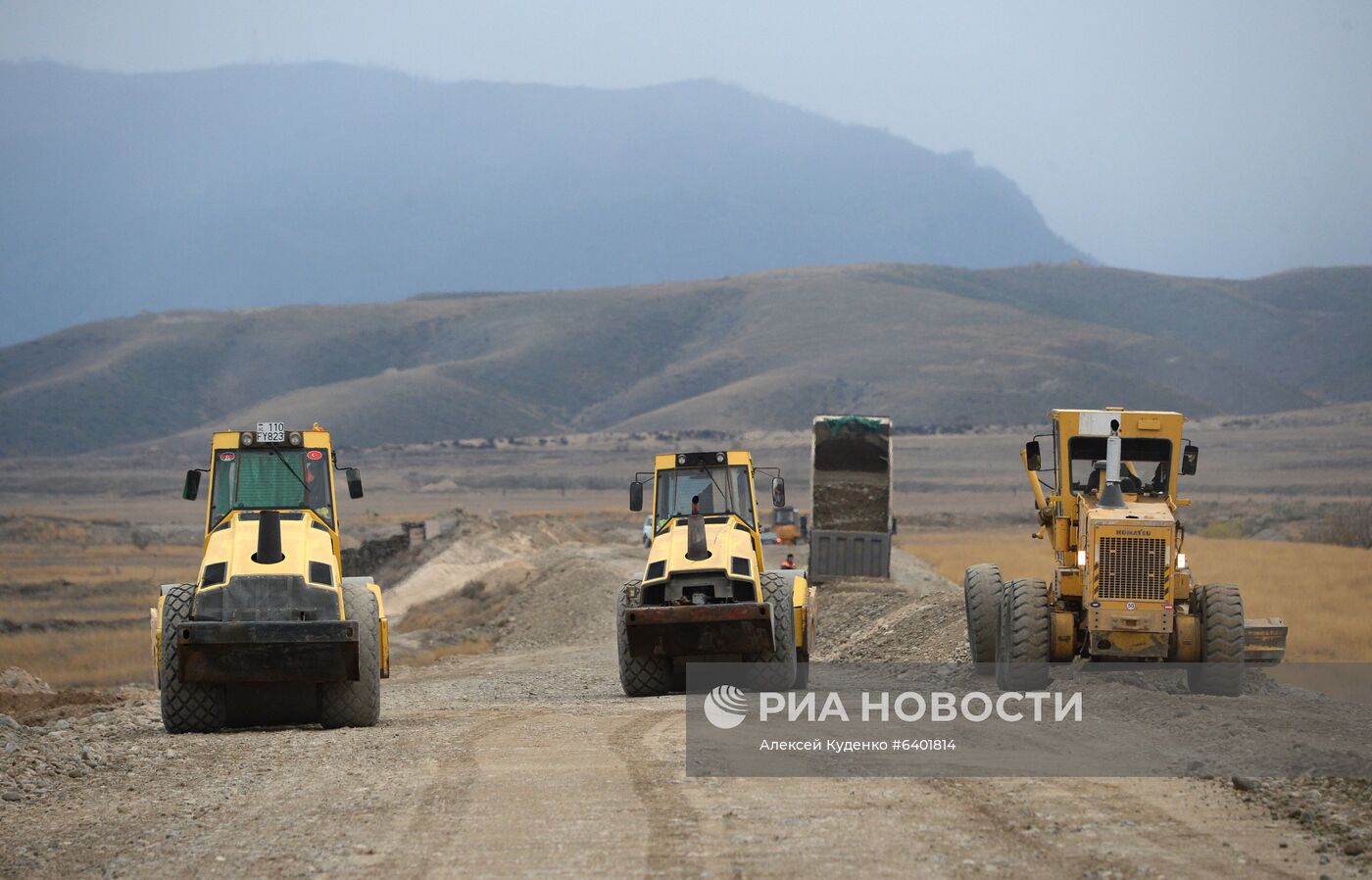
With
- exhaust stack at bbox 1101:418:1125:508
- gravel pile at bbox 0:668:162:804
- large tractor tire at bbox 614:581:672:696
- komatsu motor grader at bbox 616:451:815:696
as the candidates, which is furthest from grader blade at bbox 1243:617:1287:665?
gravel pile at bbox 0:668:162:804

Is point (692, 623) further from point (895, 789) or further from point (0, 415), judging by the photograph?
point (0, 415)

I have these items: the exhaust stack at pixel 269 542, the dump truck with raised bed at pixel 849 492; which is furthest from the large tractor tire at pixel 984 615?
the dump truck with raised bed at pixel 849 492

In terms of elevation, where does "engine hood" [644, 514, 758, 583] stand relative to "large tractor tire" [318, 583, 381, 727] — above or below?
above

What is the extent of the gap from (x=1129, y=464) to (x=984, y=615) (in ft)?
7.69

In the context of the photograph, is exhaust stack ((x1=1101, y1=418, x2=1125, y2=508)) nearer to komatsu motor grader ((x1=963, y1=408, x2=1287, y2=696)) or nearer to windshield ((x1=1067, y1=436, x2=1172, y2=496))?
komatsu motor grader ((x1=963, y1=408, x2=1287, y2=696))

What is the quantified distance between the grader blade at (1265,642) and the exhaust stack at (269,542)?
11.7m

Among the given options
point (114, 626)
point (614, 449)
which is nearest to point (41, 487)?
point (614, 449)

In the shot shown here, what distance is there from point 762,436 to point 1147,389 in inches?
1535

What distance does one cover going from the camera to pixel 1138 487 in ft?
59.4

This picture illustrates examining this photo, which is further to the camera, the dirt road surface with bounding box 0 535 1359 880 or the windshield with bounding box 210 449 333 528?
the windshield with bounding box 210 449 333 528

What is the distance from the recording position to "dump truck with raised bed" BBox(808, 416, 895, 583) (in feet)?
117

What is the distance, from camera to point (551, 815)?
11.0m

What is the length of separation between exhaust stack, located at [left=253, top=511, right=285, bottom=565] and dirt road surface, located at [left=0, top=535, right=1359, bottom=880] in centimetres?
167

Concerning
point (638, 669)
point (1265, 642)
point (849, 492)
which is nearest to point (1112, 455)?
point (1265, 642)
